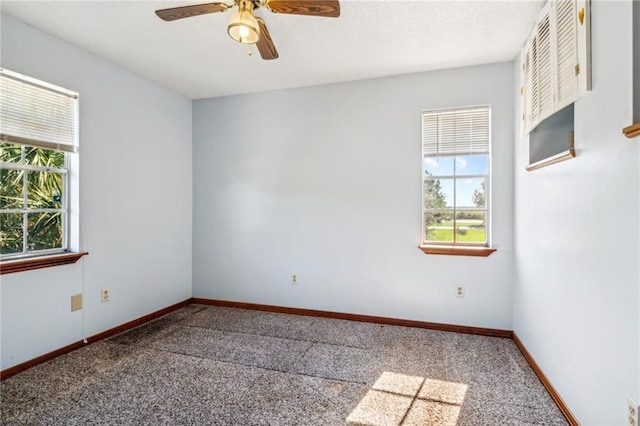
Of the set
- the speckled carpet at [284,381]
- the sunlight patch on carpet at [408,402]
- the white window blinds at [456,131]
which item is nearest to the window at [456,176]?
the white window blinds at [456,131]

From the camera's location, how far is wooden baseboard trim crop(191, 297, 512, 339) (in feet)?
9.82

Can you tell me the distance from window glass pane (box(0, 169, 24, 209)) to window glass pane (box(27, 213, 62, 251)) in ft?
0.45

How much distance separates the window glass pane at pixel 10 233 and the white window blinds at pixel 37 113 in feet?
1.82

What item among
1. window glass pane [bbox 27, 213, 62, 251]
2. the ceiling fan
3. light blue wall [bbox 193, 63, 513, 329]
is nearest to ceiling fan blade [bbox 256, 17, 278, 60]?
the ceiling fan

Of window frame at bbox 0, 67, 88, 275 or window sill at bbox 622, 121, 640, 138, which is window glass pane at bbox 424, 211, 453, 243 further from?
window frame at bbox 0, 67, 88, 275

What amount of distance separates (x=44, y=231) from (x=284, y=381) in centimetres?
224

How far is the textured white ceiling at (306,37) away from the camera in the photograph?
2156 millimetres

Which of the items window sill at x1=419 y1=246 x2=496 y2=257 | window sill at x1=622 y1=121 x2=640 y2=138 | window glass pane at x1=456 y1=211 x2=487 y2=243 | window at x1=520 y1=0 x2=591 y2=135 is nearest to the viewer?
window sill at x1=622 y1=121 x2=640 y2=138

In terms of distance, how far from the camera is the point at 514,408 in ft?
6.24

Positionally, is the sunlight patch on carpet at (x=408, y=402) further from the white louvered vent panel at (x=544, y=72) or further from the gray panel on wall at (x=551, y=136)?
the white louvered vent panel at (x=544, y=72)

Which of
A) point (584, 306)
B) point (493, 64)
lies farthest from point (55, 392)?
point (493, 64)

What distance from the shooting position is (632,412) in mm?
1233

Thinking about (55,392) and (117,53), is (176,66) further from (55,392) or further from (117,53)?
(55,392)

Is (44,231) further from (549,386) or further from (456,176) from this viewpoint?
(549,386)
